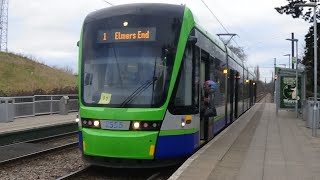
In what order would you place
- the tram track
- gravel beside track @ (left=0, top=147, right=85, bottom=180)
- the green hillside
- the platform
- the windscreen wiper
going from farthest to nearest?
the green hillside, the tram track, gravel beside track @ (left=0, top=147, right=85, bottom=180), the windscreen wiper, the platform

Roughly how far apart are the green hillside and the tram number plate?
37.9 m

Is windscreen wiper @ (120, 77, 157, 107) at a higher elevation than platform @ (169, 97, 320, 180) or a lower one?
higher

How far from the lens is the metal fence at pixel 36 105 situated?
20.8 metres

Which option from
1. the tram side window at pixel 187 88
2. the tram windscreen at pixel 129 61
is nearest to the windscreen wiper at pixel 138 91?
the tram windscreen at pixel 129 61

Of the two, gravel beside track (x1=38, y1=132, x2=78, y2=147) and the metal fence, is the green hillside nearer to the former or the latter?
the metal fence

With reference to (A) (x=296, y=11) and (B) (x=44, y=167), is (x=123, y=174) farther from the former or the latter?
(A) (x=296, y=11)

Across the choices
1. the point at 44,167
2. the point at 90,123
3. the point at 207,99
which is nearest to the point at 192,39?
the point at 207,99

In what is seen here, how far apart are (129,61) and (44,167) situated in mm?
3447

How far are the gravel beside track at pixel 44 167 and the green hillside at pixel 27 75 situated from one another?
34.5 metres

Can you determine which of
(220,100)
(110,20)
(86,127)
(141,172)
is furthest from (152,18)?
(220,100)

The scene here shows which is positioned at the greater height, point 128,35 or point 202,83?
point 128,35

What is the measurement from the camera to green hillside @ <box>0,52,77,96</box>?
48022 millimetres

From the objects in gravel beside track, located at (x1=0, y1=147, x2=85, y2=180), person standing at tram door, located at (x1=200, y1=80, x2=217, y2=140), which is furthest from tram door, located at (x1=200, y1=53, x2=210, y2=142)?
gravel beside track, located at (x1=0, y1=147, x2=85, y2=180)

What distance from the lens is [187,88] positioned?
9508 millimetres
